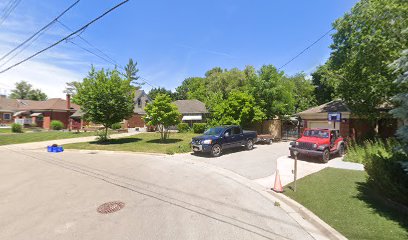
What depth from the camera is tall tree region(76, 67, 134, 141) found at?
2169cm

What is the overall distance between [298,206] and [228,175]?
4.21m

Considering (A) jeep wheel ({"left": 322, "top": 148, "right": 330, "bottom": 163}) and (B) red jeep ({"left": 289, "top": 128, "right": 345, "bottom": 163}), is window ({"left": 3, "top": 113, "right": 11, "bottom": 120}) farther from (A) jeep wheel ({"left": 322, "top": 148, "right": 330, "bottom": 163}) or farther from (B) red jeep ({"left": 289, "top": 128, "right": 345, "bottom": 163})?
(A) jeep wheel ({"left": 322, "top": 148, "right": 330, "bottom": 163})

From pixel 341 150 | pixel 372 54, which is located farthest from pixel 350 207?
pixel 372 54

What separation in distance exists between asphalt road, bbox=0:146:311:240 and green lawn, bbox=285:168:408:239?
0.96 m

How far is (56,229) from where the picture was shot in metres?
5.47

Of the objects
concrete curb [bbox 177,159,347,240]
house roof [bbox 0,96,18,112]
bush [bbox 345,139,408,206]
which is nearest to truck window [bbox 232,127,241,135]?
concrete curb [bbox 177,159,347,240]

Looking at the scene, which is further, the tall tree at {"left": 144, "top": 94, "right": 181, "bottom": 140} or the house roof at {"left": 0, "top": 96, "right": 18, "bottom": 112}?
the house roof at {"left": 0, "top": 96, "right": 18, "bottom": 112}

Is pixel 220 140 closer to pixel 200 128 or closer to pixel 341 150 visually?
pixel 341 150

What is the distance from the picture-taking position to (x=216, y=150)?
15180 mm

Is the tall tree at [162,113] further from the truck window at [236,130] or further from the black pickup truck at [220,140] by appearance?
the truck window at [236,130]

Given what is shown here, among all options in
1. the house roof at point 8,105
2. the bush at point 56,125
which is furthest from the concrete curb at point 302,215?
the house roof at point 8,105

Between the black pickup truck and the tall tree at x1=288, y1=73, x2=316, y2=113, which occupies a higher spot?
the tall tree at x1=288, y1=73, x2=316, y2=113

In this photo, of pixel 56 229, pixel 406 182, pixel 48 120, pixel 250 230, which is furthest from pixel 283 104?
pixel 48 120

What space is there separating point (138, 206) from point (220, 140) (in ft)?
30.1
